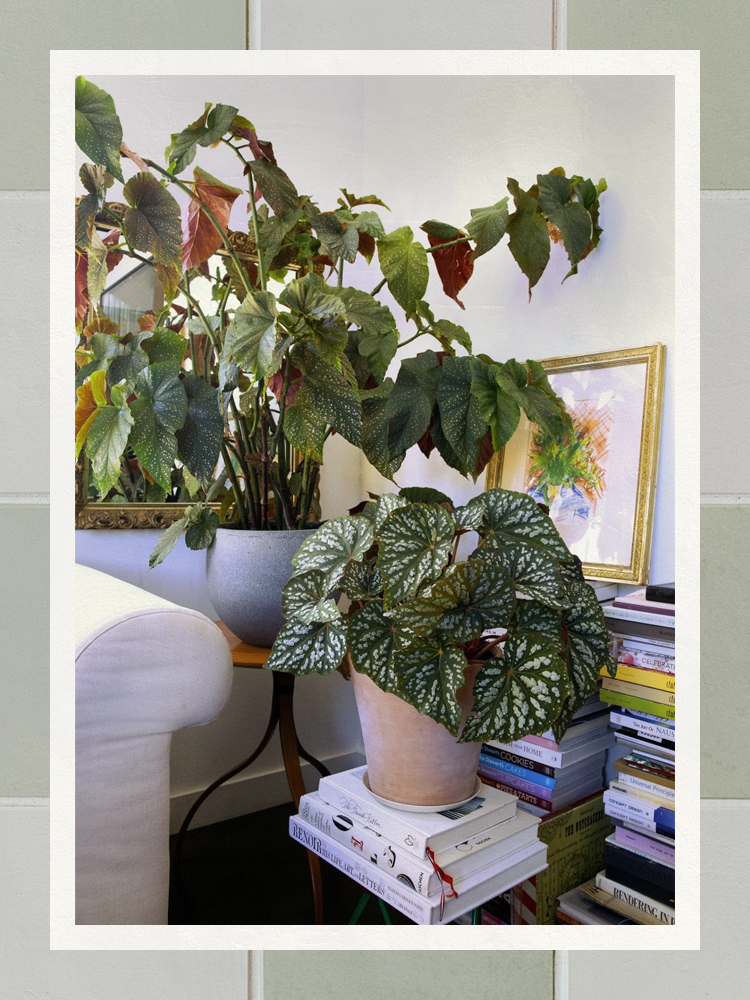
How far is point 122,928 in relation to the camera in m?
0.59

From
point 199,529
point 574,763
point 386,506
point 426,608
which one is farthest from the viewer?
point 199,529

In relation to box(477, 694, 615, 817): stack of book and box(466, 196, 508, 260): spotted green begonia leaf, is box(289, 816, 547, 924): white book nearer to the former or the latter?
box(477, 694, 615, 817): stack of book

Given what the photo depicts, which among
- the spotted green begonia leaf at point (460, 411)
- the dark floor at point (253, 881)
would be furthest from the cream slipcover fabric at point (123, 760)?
the spotted green begonia leaf at point (460, 411)

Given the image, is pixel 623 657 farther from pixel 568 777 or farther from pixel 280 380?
pixel 280 380

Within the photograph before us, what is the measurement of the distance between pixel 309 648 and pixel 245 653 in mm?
247

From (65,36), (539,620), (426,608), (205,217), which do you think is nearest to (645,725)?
(539,620)

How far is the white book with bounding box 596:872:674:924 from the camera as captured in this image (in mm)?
608

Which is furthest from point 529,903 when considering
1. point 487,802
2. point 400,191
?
point 400,191

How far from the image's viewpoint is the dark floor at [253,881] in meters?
0.60

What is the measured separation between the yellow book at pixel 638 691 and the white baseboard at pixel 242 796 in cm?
31

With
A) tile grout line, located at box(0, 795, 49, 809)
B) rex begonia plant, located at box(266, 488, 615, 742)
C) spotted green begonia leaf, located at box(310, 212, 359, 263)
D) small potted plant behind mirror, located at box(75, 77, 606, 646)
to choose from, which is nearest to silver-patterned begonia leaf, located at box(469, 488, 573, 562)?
rex begonia plant, located at box(266, 488, 615, 742)

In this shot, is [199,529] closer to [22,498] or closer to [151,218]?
[22,498]

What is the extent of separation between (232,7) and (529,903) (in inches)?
38.8

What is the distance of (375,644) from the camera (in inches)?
21.7
